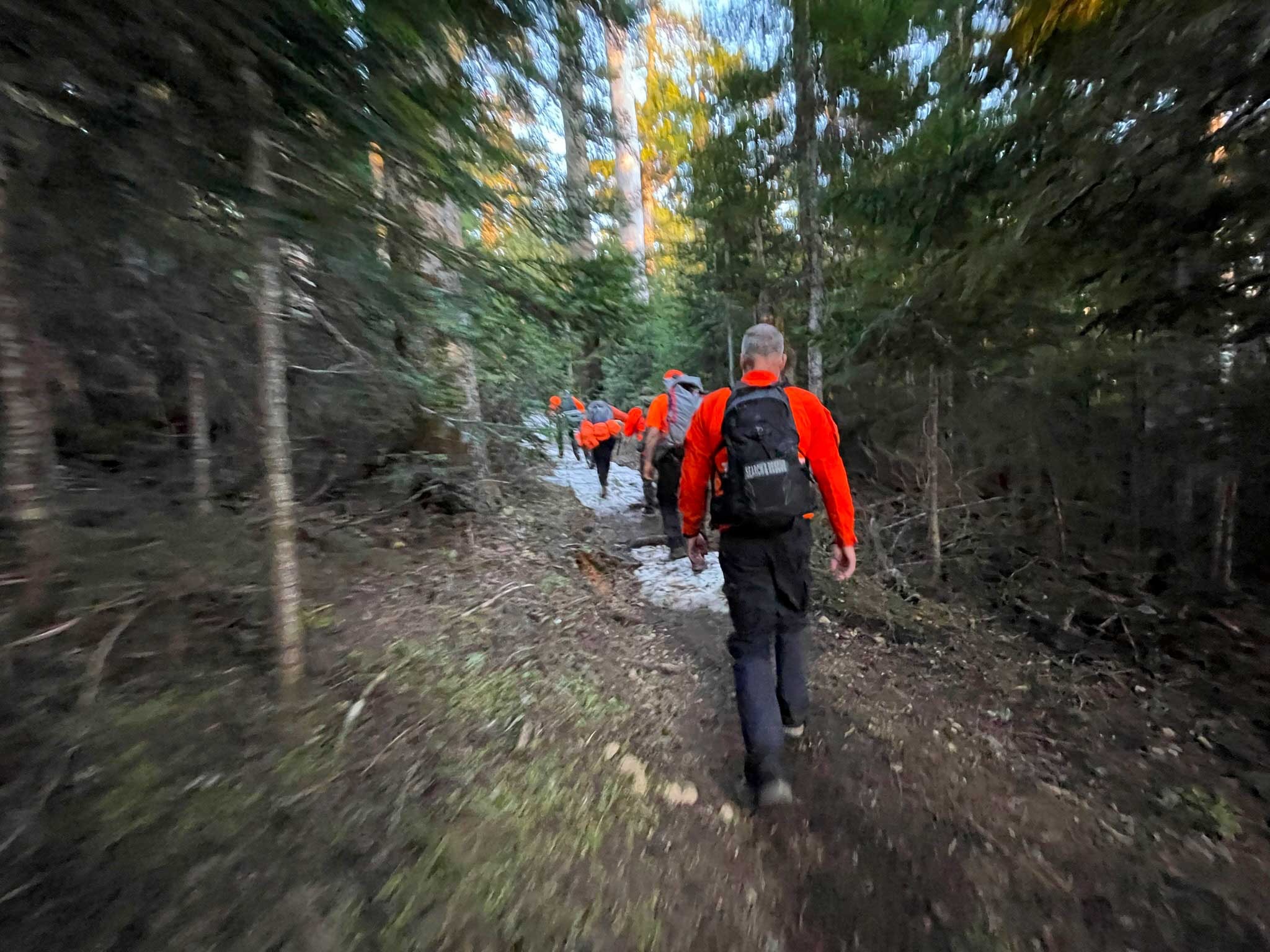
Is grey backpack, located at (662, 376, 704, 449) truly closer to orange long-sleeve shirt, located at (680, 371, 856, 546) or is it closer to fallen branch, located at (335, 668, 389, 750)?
orange long-sleeve shirt, located at (680, 371, 856, 546)

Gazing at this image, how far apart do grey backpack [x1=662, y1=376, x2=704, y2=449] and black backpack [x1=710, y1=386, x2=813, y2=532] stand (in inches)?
144

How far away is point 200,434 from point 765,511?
3.27 m

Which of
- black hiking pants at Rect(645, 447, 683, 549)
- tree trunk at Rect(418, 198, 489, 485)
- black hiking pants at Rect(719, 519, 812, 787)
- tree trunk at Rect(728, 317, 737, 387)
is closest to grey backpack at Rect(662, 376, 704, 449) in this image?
black hiking pants at Rect(645, 447, 683, 549)

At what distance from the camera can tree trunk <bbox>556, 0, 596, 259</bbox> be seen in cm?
310

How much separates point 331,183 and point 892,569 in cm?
559

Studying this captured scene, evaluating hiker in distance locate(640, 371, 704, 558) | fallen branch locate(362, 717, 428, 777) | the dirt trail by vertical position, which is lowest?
the dirt trail

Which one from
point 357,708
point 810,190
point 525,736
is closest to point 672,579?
point 525,736

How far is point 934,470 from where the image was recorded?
5488mm

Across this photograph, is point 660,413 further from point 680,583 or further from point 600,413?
point 600,413

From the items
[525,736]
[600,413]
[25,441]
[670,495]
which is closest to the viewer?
[25,441]

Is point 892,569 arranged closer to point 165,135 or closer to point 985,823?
point 985,823

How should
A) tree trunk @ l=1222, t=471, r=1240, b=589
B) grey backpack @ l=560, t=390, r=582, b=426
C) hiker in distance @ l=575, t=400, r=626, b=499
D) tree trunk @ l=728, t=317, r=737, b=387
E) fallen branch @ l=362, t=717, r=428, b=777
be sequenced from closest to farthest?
fallen branch @ l=362, t=717, r=428, b=777 < tree trunk @ l=1222, t=471, r=1240, b=589 < hiker in distance @ l=575, t=400, r=626, b=499 < grey backpack @ l=560, t=390, r=582, b=426 < tree trunk @ l=728, t=317, r=737, b=387

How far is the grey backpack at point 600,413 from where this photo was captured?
419 inches

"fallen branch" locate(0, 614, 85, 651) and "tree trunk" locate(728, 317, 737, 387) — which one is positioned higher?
"tree trunk" locate(728, 317, 737, 387)
